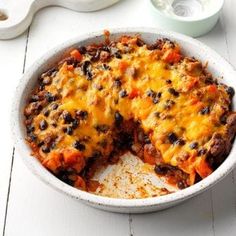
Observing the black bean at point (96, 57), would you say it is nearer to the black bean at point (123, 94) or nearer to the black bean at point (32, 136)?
the black bean at point (123, 94)

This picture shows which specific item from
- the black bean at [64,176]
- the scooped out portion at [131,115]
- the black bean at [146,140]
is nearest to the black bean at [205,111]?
the scooped out portion at [131,115]

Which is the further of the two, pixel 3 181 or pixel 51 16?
pixel 51 16

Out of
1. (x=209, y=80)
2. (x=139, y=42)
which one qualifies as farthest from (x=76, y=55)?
(x=209, y=80)

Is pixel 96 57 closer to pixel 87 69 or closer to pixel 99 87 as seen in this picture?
pixel 87 69

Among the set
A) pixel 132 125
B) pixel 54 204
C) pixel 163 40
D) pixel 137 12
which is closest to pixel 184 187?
pixel 132 125

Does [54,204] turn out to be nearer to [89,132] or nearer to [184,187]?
[89,132]

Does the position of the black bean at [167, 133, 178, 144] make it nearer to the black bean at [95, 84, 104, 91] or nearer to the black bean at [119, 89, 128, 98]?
the black bean at [119, 89, 128, 98]

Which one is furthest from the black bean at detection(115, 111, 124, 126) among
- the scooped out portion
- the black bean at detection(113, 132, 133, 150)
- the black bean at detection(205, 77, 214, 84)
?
the black bean at detection(205, 77, 214, 84)
